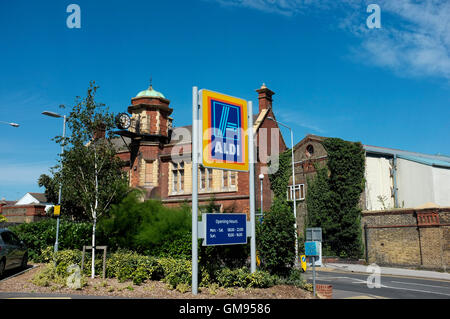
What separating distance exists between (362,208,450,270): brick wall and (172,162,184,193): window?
15582 millimetres

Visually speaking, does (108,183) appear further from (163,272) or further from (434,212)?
(434,212)

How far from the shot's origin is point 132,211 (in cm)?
1581

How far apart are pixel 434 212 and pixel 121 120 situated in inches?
982

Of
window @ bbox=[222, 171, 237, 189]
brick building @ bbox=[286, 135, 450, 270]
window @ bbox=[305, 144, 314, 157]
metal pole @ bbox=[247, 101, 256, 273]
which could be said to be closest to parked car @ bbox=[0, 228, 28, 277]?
metal pole @ bbox=[247, 101, 256, 273]

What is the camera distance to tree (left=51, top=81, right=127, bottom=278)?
14805 mm

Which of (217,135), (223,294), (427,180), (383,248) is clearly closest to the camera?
(223,294)

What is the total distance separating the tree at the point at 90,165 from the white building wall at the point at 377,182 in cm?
2280

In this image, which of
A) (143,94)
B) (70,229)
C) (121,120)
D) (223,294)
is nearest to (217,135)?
(223,294)

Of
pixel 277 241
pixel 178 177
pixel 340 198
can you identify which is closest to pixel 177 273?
pixel 277 241

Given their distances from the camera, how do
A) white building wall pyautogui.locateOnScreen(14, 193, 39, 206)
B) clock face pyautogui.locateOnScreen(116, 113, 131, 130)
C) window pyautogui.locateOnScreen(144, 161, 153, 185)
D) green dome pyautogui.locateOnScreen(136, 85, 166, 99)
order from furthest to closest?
white building wall pyautogui.locateOnScreen(14, 193, 39, 206) → green dome pyautogui.locateOnScreen(136, 85, 166, 99) → window pyautogui.locateOnScreen(144, 161, 153, 185) → clock face pyautogui.locateOnScreen(116, 113, 131, 130)

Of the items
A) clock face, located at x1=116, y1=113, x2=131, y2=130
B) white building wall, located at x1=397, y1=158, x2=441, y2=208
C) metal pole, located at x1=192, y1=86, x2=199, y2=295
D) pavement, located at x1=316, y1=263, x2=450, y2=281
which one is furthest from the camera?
white building wall, located at x1=397, y1=158, x2=441, y2=208

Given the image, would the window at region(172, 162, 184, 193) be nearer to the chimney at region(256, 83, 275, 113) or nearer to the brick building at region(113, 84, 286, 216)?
the brick building at region(113, 84, 286, 216)

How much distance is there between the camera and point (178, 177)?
1334 inches

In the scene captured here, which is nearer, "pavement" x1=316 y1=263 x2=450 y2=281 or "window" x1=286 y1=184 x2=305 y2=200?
"pavement" x1=316 y1=263 x2=450 y2=281
